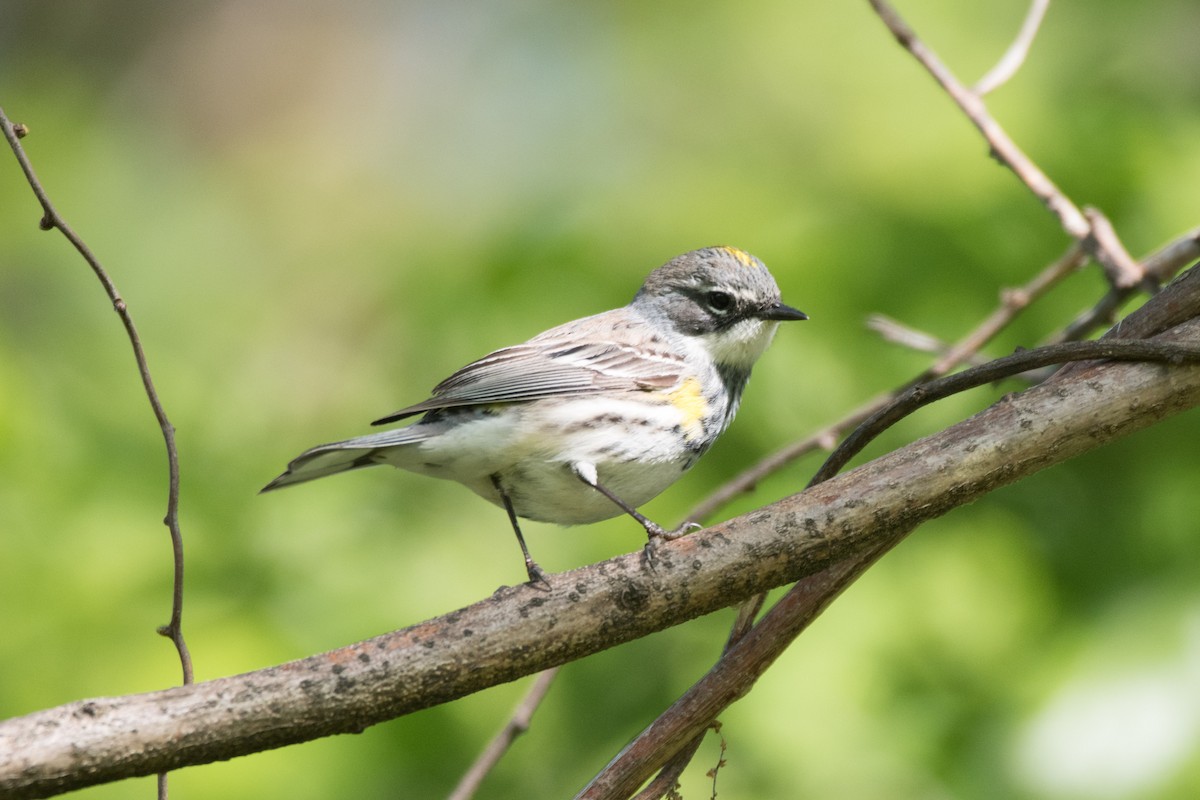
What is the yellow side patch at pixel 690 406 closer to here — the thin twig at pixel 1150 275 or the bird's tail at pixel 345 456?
the bird's tail at pixel 345 456

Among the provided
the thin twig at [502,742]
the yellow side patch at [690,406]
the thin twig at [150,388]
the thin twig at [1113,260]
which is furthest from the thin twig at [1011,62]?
the thin twig at [150,388]

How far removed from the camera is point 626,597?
6.50 ft

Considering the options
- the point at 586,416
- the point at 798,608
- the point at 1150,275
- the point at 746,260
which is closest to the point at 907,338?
the point at 746,260

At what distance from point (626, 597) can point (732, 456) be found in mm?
1717

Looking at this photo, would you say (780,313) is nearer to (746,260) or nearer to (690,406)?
(746,260)

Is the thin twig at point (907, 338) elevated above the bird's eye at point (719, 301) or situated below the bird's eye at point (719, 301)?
below

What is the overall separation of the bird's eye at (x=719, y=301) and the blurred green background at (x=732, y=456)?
0.32 metres

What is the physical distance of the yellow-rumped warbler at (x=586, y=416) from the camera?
3.00m

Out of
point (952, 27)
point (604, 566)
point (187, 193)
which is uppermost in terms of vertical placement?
point (187, 193)

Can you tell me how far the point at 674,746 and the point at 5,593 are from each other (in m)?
2.24


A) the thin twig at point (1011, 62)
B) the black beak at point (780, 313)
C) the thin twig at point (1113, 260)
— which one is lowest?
the thin twig at point (1113, 260)

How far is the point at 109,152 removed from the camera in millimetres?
6562

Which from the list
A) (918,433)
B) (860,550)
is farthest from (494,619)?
(918,433)

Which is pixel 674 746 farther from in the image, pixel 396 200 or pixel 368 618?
pixel 396 200
